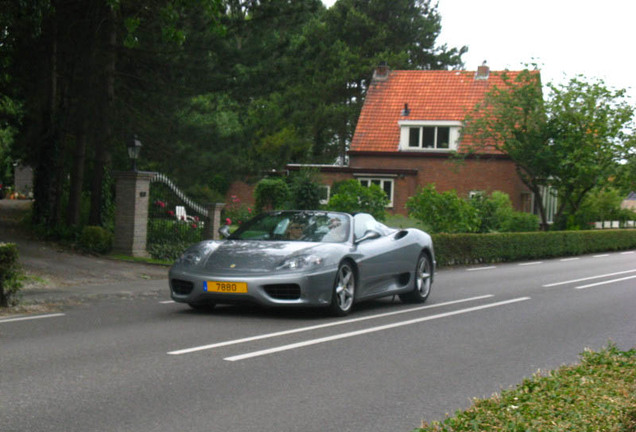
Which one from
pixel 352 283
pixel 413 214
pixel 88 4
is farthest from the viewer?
pixel 413 214

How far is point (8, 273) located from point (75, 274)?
4.94 m

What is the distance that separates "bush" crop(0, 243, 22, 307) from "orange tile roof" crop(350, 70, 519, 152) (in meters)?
38.7

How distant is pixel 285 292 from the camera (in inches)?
427

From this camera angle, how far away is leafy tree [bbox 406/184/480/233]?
27281mm

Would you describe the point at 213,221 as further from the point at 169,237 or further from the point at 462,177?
the point at 462,177

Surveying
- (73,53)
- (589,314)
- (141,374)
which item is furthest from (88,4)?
(141,374)

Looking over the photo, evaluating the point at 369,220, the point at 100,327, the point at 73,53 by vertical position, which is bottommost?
the point at 100,327

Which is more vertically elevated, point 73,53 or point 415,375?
point 73,53

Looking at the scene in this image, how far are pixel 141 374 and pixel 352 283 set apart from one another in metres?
4.94

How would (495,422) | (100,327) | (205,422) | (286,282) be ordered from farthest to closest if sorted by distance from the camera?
(286,282)
(100,327)
(205,422)
(495,422)

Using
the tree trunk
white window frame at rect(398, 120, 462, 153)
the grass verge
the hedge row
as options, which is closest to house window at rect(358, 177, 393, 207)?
white window frame at rect(398, 120, 462, 153)

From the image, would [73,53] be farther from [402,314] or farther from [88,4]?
[402,314]

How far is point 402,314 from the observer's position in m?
12.0

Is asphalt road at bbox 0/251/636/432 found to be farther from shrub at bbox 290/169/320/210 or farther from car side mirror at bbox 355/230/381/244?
shrub at bbox 290/169/320/210
